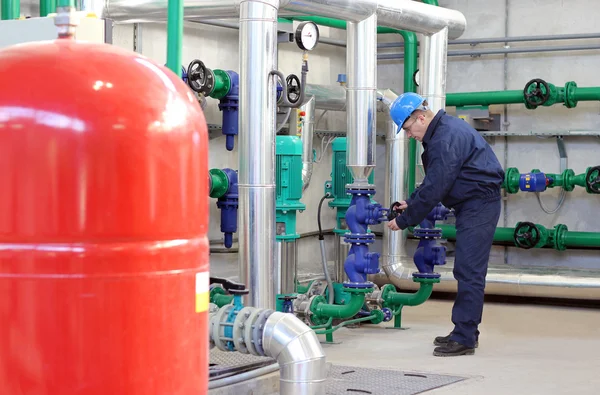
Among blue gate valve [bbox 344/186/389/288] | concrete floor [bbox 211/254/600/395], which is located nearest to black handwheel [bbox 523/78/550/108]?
concrete floor [bbox 211/254/600/395]

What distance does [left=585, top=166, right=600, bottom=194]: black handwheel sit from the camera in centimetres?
704

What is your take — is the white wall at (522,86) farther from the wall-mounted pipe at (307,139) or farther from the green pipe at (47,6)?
the green pipe at (47,6)

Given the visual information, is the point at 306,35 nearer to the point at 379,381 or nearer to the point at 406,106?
the point at 406,106

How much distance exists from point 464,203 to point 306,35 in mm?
1249

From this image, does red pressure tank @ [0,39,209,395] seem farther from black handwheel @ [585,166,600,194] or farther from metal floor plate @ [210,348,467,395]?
black handwheel @ [585,166,600,194]

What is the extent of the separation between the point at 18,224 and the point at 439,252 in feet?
13.5

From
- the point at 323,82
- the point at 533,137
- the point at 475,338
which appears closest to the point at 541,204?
the point at 533,137

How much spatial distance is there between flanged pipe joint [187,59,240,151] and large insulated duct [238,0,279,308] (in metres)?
0.98

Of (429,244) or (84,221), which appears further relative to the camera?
(429,244)

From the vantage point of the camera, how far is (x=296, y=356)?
3.13m

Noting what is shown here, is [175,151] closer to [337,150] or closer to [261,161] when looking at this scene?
[261,161]

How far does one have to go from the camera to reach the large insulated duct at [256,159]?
4352 millimetres

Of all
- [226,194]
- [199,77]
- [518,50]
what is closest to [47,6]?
[199,77]

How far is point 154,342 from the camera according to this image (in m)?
1.96
